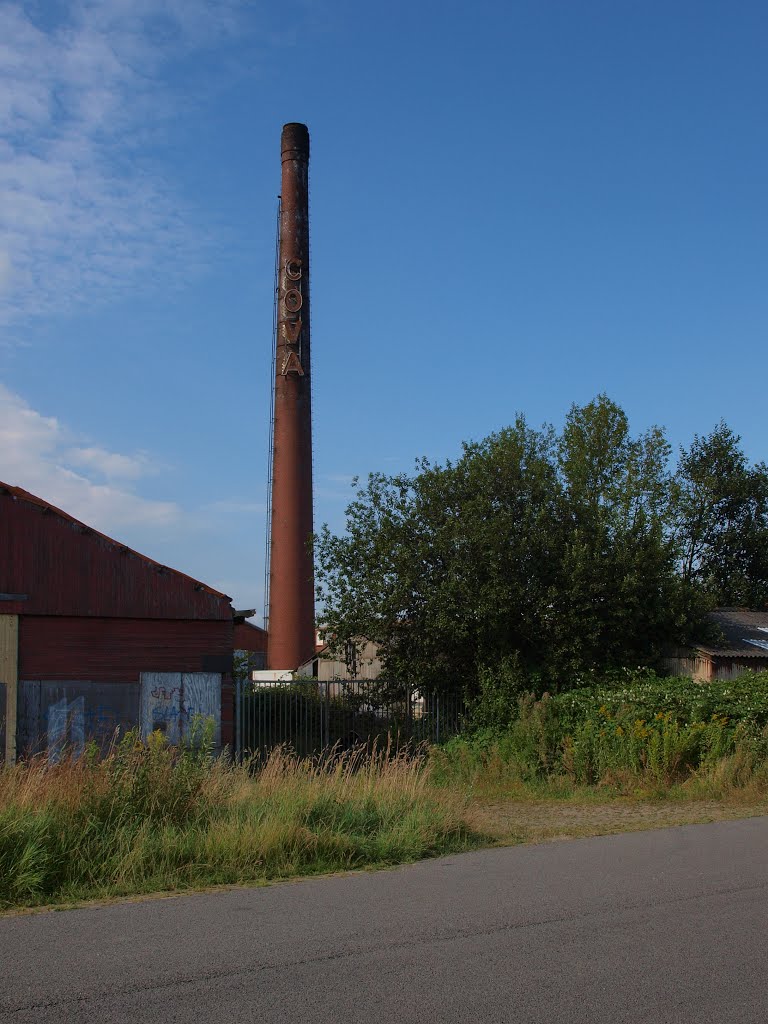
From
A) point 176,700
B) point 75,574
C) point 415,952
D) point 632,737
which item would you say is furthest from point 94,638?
point 415,952

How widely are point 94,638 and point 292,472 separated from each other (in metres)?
17.6

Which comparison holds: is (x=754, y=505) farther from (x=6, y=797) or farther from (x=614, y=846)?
(x=6, y=797)

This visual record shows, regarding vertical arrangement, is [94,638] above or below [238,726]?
above

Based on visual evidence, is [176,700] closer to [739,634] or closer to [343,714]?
[343,714]

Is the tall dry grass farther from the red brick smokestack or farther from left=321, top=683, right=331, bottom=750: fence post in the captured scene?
the red brick smokestack

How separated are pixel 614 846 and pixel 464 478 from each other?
547 inches

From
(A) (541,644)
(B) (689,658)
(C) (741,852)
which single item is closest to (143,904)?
(C) (741,852)

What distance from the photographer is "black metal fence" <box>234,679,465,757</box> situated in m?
19.9

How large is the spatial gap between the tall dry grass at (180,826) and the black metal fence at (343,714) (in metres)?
9.01

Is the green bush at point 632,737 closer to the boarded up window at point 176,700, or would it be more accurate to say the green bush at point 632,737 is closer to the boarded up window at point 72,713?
the boarded up window at point 176,700

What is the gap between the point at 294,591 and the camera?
3466cm

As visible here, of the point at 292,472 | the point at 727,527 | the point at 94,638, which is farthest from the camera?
the point at 727,527

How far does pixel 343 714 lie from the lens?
21766 mm

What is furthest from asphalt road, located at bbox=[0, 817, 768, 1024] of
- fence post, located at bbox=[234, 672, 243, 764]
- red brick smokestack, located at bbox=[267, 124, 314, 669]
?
red brick smokestack, located at bbox=[267, 124, 314, 669]
